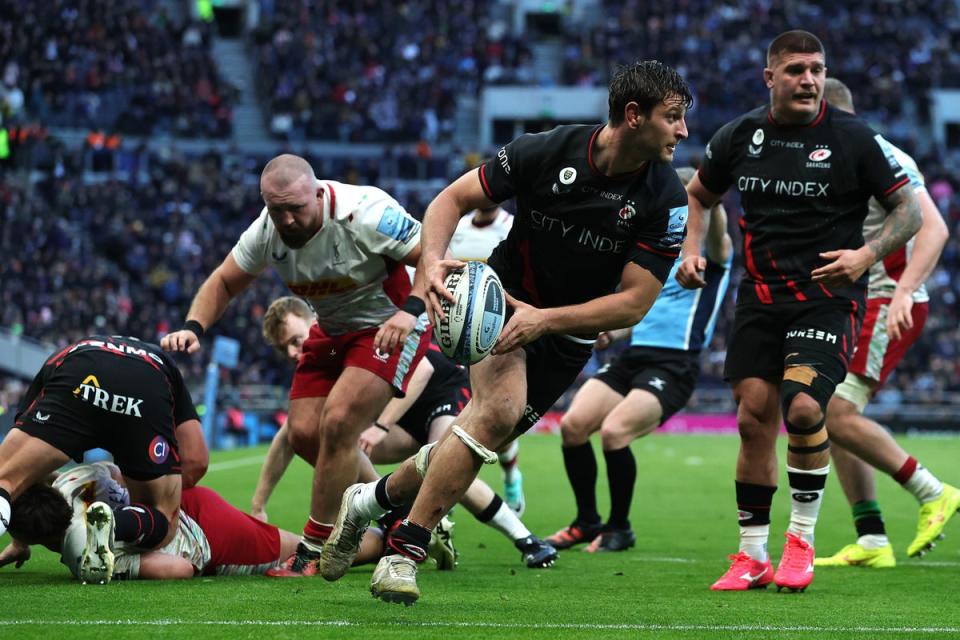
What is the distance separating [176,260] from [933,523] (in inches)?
977

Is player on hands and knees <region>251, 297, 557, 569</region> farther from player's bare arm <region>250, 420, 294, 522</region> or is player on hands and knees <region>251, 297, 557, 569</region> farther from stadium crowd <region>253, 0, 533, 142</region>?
stadium crowd <region>253, 0, 533, 142</region>

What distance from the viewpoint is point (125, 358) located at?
6512 millimetres

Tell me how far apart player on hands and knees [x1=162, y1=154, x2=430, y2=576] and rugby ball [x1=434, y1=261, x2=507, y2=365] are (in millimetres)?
1349

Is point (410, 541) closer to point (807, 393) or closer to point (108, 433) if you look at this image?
point (108, 433)

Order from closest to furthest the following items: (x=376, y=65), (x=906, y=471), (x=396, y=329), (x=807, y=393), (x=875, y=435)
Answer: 1. (x=396, y=329)
2. (x=807, y=393)
3. (x=875, y=435)
4. (x=906, y=471)
5. (x=376, y=65)

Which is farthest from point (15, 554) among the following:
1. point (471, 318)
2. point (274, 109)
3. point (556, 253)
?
point (274, 109)

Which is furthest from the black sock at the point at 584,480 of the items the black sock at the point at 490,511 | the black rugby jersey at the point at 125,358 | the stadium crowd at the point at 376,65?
the stadium crowd at the point at 376,65

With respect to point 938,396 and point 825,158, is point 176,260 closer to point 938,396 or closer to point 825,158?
point 938,396

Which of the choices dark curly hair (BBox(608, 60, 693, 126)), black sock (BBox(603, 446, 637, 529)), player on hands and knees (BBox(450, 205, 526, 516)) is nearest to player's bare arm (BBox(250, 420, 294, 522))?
player on hands and knees (BBox(450, 205, 526, 516))

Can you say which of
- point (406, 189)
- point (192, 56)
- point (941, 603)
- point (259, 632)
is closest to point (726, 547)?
point (941, 603)

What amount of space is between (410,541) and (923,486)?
387 cm

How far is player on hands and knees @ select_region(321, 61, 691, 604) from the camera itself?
17.7 feet

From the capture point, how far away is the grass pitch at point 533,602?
4.74 metres

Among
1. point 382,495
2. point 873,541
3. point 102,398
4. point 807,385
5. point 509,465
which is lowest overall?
point 509,465
